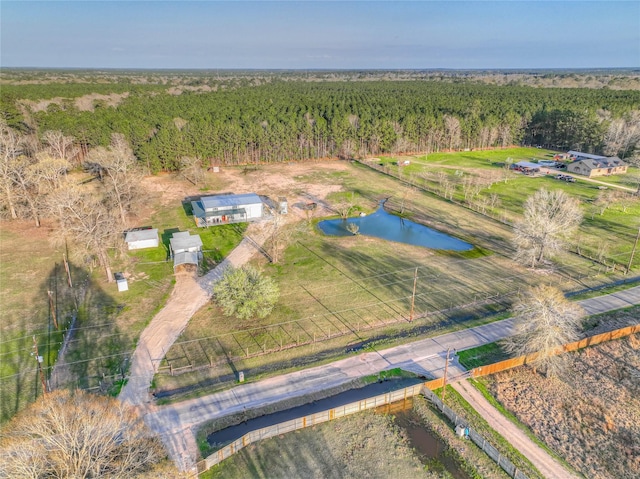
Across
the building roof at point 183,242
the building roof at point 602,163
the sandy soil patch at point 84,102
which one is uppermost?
the sandy soil patch at point 84,102

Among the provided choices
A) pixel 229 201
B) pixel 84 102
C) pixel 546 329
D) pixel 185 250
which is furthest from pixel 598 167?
pixel 84 102

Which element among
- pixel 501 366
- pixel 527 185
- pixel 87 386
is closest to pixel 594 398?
pixel 501 366

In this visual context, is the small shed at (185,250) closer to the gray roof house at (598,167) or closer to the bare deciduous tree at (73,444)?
the bare deciduous tree at (73,444)

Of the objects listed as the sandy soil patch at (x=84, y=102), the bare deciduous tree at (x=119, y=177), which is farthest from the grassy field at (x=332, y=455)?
the sandy soil patch at (x=84, y=102)

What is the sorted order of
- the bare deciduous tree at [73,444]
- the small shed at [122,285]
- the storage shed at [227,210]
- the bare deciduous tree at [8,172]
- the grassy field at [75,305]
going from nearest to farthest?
the bare deciduous tree at [73,444], the grassy field at [75,305], the small shed at [122,285], the bare deciduous tree at [8,172], the storage shed at [227,210]

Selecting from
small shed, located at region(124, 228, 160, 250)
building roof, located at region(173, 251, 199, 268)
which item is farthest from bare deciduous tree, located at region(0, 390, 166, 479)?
small shed, located at region(124, 228, 160, 250)

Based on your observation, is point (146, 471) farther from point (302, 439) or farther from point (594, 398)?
point (594, 398)
